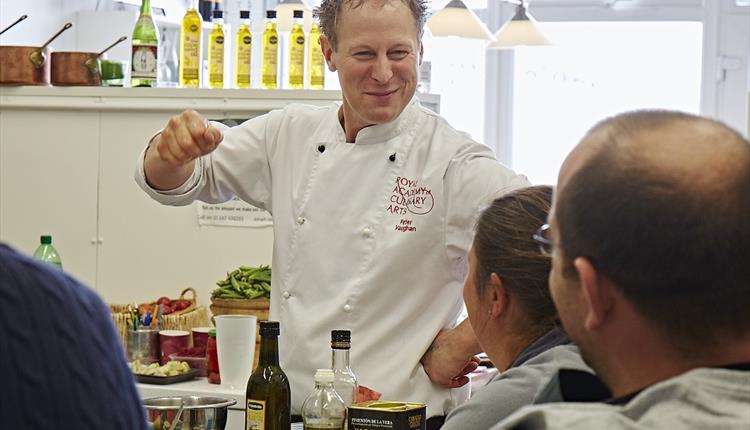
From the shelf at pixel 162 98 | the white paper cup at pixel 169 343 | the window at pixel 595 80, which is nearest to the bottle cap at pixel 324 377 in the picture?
the white paper cup at pixel 169 343

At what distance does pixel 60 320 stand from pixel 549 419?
1.38 ft

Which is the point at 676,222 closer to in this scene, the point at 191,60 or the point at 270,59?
the point at 270,59

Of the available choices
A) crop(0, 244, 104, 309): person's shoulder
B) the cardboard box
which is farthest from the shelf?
crop(0, 244, 104, 309): person's shoulder

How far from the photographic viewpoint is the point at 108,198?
11.8 feet

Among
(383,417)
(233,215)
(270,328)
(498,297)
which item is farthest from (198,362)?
(498,297)

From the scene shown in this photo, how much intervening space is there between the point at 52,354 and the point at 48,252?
2.73 m

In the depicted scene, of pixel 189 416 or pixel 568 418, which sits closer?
pixel 568 418

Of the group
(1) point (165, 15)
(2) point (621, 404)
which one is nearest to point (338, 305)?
(2) point (621, 404)

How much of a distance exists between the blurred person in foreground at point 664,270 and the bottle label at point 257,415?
2.74 feet

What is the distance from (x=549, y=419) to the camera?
97 cm

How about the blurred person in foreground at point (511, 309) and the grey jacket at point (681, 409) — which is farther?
the blurred person in foreground at point (511, 309)

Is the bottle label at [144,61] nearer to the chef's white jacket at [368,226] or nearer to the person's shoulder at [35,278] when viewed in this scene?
the chef's white jacket at [368,226]

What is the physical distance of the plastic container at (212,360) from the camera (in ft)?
9.61

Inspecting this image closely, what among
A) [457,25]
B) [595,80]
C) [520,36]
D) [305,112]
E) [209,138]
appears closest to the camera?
[209,138]
